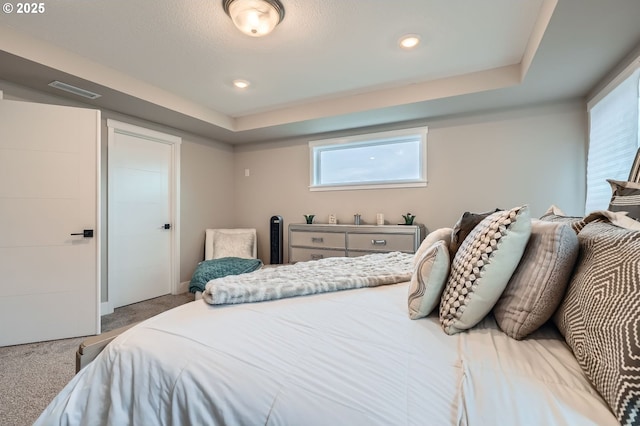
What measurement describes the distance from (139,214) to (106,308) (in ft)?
3.68

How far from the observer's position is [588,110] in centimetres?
275

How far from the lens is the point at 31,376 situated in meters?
1.90

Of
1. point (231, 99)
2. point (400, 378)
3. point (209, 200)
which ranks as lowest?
point (400, 378)

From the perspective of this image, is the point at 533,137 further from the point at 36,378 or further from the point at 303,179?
the point at 36,378

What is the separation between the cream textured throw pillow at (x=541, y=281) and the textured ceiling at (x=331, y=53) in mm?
1558

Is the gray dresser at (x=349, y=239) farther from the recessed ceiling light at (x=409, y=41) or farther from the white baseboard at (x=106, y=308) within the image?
the white baseboard at (x=106, y=308)

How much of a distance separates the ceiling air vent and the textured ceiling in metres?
0.08

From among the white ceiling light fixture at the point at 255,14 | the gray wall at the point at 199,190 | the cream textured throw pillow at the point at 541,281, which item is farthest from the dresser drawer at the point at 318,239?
the cream textured throw pillow at the point at 541,281

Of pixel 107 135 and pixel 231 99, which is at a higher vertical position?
pixel 231 99

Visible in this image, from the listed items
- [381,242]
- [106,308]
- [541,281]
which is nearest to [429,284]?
[541,281]

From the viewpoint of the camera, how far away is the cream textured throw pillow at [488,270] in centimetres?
90

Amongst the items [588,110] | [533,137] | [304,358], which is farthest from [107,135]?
[588,110]

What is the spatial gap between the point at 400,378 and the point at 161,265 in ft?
12.9

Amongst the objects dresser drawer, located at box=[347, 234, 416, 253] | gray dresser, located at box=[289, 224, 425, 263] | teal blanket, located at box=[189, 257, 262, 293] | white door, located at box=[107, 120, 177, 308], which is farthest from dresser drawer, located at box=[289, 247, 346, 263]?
white door, located at box=[107, 120, 177, 308]
